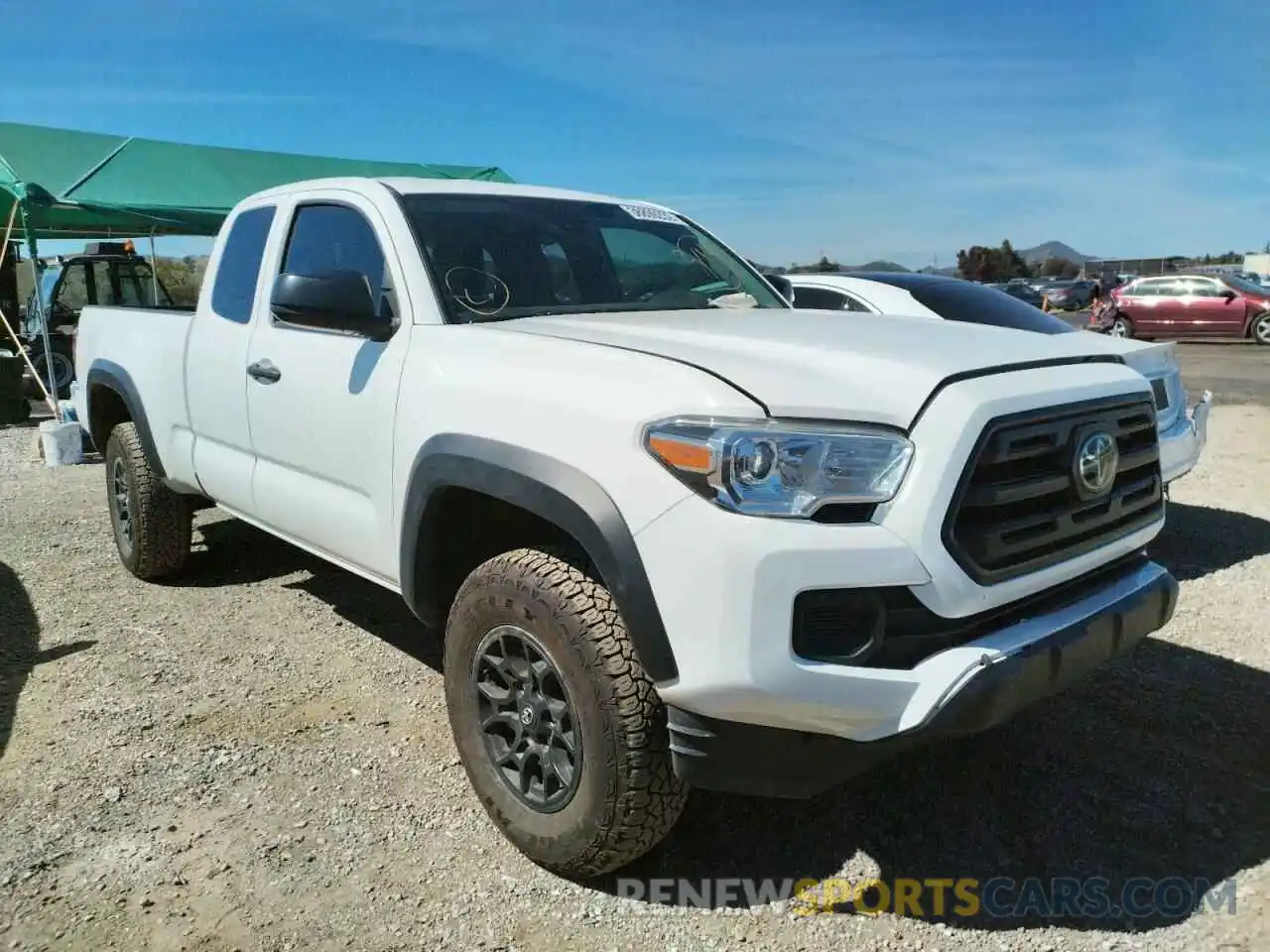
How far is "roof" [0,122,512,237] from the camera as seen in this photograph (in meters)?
10.7

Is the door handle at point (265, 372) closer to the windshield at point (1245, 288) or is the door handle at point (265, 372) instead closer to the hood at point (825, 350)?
the hood at point (825, 350)

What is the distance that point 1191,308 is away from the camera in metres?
21.1

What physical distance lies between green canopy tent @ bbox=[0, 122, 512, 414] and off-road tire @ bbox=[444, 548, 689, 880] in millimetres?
8268

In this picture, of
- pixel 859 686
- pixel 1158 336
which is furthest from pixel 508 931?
pixel 1158 336

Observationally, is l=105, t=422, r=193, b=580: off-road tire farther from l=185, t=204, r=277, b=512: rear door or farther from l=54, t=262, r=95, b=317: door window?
l=54, t=262, r=95, b=317: door window

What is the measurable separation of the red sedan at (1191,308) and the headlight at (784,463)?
68.0 ft

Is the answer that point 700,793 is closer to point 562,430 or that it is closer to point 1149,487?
point 562,430

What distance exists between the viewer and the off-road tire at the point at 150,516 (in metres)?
4.95

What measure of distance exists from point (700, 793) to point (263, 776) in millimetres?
1430

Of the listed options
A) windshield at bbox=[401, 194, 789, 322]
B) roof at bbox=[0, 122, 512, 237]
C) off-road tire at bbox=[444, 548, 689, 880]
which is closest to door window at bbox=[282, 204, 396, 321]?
windshield at bbox=[401, 194, 789, 322]

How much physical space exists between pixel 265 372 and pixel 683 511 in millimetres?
2255

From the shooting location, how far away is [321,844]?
2.86 m

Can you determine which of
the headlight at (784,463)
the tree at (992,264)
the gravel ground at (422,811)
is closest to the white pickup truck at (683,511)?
the headlight at (784,463)

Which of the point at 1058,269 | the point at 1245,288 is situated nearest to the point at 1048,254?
the point at 1058,269
